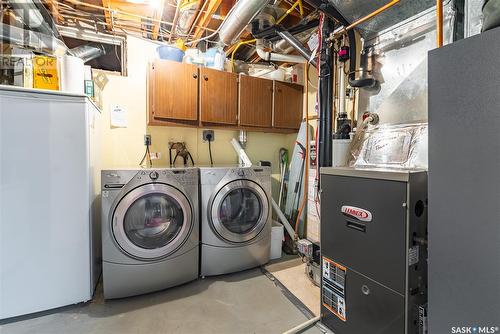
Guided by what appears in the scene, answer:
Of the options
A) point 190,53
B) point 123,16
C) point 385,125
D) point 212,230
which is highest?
point 123,16

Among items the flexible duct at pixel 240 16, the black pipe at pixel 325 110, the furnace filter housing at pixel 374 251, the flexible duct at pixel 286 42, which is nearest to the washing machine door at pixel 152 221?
the furnace filter housing at pixel 374 251

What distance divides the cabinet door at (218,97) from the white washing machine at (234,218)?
0.67 meters

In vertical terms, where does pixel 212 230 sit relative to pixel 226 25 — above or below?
below

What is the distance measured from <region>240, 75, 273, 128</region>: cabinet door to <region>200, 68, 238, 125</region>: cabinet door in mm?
95

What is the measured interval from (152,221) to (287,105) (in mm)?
2021

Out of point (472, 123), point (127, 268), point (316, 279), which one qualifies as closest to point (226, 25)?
point (472, 123)

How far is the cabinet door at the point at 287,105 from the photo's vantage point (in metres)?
2.86

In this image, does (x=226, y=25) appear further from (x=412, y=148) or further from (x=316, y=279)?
(x=316, y=279)

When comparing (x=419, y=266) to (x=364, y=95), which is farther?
(x=364, y=95)

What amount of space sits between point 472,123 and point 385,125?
3.50 feet

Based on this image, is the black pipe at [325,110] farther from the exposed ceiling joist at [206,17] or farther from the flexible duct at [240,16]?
the exposed ceiling joist at [206,17]

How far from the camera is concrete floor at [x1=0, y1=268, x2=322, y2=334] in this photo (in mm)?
1553

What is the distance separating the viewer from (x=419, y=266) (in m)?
1.12

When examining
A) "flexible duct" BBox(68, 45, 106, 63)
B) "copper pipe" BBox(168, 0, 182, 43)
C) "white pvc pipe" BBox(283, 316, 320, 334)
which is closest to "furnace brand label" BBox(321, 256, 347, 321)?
"white pvc pipe" BBox(283, 316, 320, 334)
